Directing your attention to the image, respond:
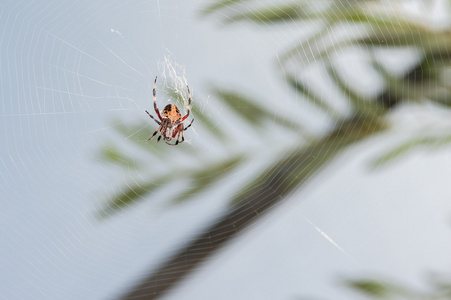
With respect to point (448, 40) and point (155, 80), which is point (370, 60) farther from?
point (155, 80)

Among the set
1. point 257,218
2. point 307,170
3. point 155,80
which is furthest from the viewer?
point 155,80

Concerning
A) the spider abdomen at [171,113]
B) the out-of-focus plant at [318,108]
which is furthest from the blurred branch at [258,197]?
the spider abdomen at [171,113]

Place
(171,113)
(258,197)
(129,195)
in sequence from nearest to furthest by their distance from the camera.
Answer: (258,197) < (129,195) < (171,113)

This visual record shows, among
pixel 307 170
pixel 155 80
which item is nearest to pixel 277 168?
pixel 307 170

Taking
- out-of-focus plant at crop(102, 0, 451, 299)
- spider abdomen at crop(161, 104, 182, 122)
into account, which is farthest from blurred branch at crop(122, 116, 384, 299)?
spider abdomen at crop(161, 104, 182, 122)

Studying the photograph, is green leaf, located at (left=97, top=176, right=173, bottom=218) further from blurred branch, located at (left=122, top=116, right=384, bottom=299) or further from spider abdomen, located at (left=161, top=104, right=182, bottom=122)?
spider abdomen, located at (left=161, top=104, right=182, bottom=122)

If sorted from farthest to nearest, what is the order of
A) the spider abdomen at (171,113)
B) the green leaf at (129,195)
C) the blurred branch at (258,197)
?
the spider abdomen at (171,113), the green leaf at (129,195), the blurred branch at (258,197)

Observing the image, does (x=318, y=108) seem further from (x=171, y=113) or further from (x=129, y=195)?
(x=171, y=113)

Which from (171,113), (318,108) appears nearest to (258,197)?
(318,108)

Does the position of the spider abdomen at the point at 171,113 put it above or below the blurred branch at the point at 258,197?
above

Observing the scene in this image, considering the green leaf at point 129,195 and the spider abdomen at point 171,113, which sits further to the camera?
the spider abdomen at point 171,113

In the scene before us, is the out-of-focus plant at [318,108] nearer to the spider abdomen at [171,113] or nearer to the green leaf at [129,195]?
the green leaf at [129,195]
